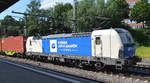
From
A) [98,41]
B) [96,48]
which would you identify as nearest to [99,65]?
[96,48]

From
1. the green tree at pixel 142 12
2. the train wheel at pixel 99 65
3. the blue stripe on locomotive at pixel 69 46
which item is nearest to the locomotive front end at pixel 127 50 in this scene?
the train wheel at pixel 99 65

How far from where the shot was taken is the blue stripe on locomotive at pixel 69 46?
19.4 m

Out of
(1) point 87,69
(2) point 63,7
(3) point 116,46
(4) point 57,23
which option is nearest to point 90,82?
(3) point 116,46

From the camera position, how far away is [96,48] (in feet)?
59.8

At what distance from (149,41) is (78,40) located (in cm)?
4943

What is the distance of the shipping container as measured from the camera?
108ft

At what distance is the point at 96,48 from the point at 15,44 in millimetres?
20245

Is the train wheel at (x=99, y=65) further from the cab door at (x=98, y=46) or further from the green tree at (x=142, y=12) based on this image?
the green tree at (x=142, y=12)

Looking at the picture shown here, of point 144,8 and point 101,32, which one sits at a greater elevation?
point 144,8

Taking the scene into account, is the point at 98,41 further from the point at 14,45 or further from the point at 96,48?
the point at 14,45

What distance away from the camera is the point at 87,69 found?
20016 millimetres

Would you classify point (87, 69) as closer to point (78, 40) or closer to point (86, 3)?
point (78, 40)

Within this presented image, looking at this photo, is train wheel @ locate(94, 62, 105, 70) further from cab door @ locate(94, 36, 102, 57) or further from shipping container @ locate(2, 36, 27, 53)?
shipping container @ locate(2, 36, 27, 53)

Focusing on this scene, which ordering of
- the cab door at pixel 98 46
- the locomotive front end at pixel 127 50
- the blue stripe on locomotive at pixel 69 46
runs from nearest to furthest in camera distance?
1. the locomotive front end at pixel 127 50
2. the cab door at pixel 98 46
3. the blue stripe on locomotive at pixel 69 46
